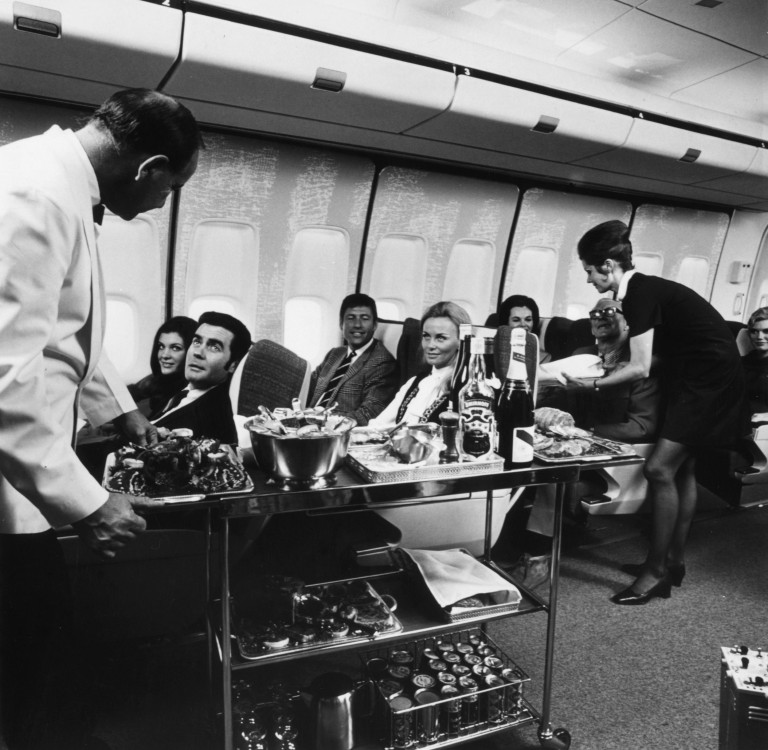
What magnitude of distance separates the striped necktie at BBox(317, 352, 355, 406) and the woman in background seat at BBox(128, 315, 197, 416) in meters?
0.94

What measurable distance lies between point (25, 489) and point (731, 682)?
4.78ft

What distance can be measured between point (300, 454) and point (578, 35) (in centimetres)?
390

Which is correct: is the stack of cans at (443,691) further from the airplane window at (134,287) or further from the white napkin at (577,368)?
the airplane window at (134,287)

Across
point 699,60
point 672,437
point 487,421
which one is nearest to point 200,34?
point 487,421

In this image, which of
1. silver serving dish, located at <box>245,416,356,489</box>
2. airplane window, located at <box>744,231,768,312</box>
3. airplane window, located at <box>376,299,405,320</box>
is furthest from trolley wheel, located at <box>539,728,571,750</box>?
airplane window, located at <box>744,231,768,312</box>

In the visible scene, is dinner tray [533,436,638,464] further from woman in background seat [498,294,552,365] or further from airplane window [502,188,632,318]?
airplane window [502,188,632,318]

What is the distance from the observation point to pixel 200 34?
2.81m

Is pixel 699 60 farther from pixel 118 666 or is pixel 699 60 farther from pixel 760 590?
pixel 118 666

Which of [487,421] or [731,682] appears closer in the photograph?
[731,682]

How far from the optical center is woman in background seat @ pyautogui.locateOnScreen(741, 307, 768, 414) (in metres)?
4.24

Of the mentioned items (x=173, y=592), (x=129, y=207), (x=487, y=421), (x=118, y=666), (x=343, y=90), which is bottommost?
(x=118, y=666)

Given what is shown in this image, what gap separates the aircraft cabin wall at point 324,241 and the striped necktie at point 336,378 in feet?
1.23

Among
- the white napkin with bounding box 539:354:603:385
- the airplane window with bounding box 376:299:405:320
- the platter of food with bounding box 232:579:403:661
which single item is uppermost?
the airplane window with bounding box 376:299:405:320

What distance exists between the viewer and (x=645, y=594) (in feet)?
9.93
